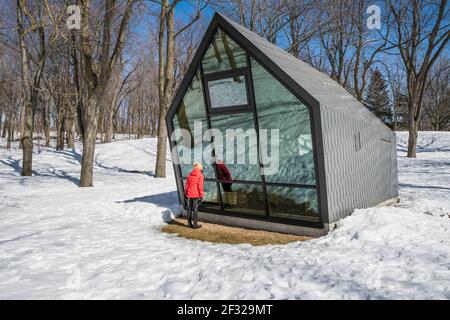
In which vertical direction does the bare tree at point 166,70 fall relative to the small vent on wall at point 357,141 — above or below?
above

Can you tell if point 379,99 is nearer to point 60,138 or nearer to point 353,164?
point 60,138

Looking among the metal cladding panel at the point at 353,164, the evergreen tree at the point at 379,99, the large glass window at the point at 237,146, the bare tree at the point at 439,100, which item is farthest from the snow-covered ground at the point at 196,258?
the bare tree at the point at 439,100

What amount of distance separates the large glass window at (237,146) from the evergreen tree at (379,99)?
142ft

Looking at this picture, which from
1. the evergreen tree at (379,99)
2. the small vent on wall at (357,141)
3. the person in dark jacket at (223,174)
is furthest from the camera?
the evergreen tree at (379,99)

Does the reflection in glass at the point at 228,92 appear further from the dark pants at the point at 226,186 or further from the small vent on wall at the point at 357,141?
the small vent on wall at the point at 357,141

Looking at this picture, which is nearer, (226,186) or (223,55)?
(223,55)

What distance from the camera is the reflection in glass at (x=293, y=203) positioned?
7.48 meters

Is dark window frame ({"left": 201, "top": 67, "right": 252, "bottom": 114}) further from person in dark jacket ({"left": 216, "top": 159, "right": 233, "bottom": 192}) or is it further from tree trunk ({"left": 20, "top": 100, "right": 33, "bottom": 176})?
tree trunk ({"left": 20, "top": 100, "right": 33, "bottom": 176})

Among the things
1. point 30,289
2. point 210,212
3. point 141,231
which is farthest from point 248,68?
point 30,289

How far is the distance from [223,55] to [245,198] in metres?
3.97

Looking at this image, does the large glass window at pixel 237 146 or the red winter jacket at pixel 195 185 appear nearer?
the large glass window at pixel 237 146

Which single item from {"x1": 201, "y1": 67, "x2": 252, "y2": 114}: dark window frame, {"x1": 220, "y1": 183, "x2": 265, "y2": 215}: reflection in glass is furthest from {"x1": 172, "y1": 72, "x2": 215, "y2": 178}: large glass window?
{"x1": 220, "y1": 183, "x2": 265, "y2": 215}: reflection in glass

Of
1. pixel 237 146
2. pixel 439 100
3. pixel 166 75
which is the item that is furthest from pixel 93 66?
pixel 439 100

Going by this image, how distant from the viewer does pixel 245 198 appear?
8.76 metres
